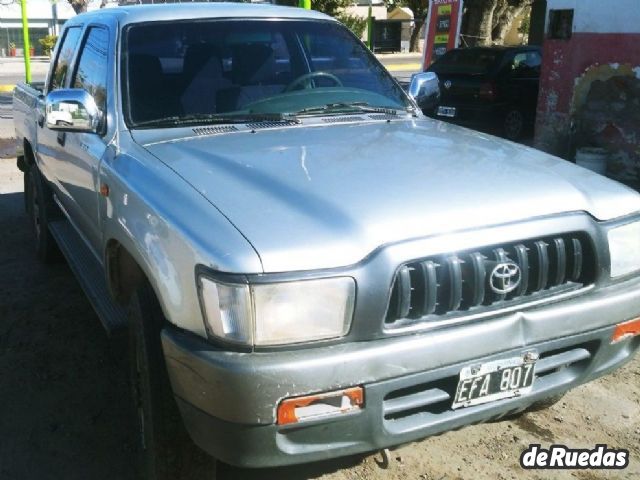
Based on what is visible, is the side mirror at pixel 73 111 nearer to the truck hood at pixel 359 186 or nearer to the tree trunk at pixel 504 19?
the truck hood at pixel 359 186

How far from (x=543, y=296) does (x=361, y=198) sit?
0.73 metres

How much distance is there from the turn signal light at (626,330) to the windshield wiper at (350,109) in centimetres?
166

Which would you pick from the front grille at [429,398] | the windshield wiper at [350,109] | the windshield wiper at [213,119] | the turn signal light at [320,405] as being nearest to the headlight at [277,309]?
the turn signal light at [320,405]

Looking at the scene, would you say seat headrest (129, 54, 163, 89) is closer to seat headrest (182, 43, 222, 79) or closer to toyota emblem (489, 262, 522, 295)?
seat headrest (182, 43, 222, 79)

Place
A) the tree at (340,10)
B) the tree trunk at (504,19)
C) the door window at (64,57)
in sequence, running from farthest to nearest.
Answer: the tree at (340,10)
the tree trunk at (504,19)
the door window at (64,57)

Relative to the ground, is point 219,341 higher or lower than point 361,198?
lower

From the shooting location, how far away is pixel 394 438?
2.29 metres

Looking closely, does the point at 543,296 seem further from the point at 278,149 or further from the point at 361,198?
the point at 278,149

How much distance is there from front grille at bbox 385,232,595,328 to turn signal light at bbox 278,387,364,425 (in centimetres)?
26

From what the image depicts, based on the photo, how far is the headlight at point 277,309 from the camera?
2.11m

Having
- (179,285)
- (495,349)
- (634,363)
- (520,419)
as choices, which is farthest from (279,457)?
(634,363)

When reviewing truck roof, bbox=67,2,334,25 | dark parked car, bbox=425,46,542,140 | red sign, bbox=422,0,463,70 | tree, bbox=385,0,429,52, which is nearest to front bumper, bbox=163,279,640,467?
truck roof, bbox=67,2,334,25

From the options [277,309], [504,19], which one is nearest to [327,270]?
[277,309]

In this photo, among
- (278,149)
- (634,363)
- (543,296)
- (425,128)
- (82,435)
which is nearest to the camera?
(543,296)
